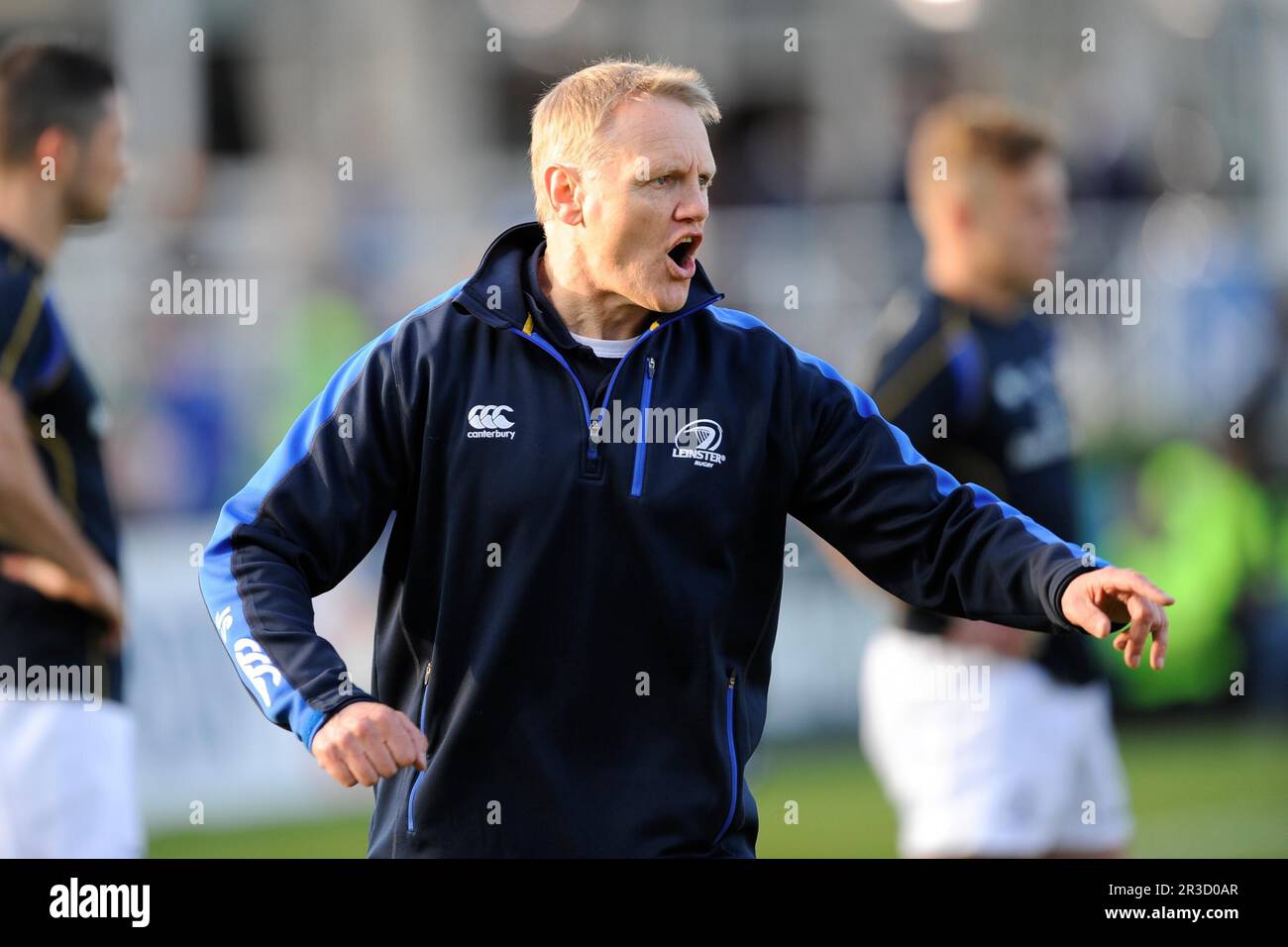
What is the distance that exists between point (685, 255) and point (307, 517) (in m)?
0.94

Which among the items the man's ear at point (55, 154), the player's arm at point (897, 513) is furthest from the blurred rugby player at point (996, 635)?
the man's ear at point (55, 154)

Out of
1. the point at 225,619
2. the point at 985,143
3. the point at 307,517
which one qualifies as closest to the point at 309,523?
the point at 307,517

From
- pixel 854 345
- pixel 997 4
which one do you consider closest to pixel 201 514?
pixel 854 345

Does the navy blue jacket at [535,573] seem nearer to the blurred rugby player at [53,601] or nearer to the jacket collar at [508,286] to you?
the jacket collar at [508,286]

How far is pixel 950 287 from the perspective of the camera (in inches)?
259

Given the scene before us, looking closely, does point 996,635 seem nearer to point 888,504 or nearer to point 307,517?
point 888,504

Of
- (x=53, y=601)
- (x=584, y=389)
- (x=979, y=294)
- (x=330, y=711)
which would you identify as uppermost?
(x=979, y=294)

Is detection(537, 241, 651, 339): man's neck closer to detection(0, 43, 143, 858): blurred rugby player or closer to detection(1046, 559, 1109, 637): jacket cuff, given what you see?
detection(1046, 559, 1109, 637): jacket cuff

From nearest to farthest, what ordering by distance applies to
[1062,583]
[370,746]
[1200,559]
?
[370,746] < [1062,583] < [1200,559]

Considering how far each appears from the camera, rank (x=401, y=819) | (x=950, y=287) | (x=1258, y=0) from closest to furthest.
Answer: (x=401, y=819)
(x=950, y=287)
(x=1258, y=0)

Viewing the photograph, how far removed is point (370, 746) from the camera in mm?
3258

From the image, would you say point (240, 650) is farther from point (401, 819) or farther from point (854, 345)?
point (854, 345)

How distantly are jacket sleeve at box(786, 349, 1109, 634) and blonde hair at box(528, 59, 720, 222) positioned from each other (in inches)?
23.7
